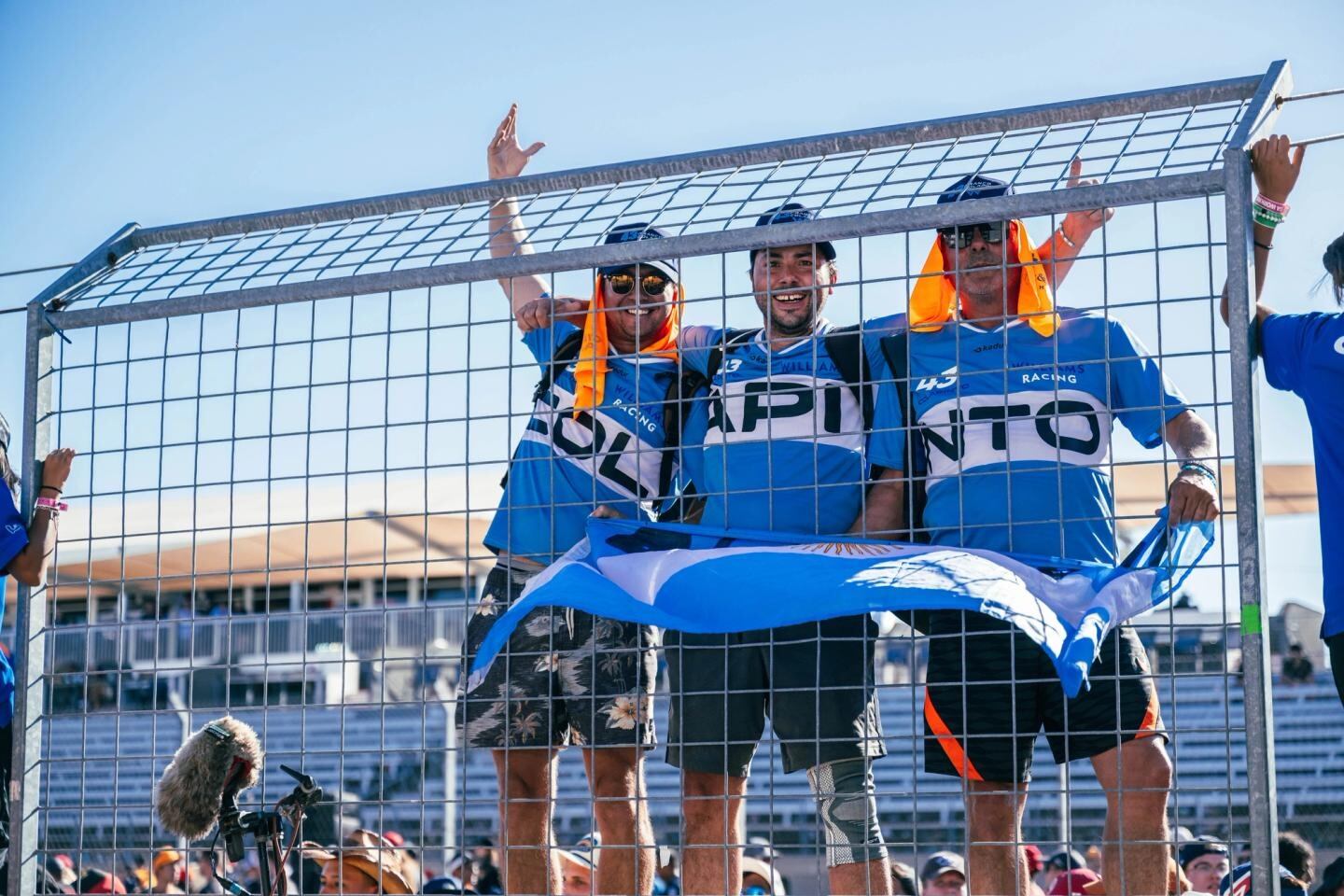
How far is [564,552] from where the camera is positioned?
4332mm

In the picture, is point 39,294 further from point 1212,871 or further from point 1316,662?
point 1316,662

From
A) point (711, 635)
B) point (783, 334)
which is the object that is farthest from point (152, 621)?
point (783, 334)

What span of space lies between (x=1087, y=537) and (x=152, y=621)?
246 centimetres

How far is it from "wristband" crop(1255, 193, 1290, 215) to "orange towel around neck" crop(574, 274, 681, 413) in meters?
1.45

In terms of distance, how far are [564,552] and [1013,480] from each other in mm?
1223

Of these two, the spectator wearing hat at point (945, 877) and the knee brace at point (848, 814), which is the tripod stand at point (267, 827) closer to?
the knee brace at point (848, 814)

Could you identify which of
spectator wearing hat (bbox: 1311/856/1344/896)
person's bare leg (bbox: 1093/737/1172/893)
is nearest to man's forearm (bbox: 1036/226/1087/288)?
person's bare leg (bbox: 1093/737/1172/893)

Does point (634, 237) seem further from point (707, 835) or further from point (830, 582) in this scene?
point (707, 835)

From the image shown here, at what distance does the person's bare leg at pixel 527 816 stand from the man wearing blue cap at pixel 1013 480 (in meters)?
1.12

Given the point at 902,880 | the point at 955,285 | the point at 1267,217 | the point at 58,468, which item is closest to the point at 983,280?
the point at 955,285

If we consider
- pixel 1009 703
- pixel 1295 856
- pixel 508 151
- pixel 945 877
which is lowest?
pixel 945 877

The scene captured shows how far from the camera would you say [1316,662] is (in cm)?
1867

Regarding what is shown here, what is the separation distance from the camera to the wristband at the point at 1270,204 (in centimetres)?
350

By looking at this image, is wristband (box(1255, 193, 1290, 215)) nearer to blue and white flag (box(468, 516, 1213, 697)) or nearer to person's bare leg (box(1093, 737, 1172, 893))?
blue and white flag (box(468, 516, 1213, 697))
